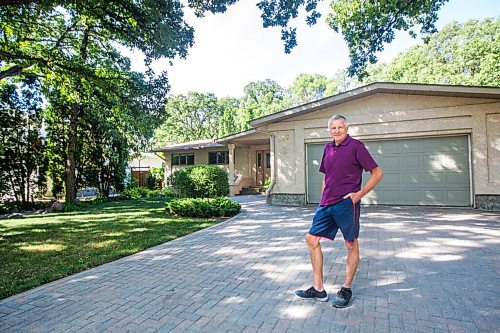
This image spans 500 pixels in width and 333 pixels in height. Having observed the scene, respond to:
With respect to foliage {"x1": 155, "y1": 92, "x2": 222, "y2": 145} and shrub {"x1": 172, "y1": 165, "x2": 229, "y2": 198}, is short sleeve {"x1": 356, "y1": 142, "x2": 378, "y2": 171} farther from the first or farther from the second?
foliage {"x1": 155, "y1": 92, "x2": 222, "y2": 145}

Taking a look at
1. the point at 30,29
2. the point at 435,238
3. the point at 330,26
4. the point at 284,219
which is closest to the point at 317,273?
the point at 435,238

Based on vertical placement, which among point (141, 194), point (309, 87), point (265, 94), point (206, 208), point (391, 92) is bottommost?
point (141, 194)

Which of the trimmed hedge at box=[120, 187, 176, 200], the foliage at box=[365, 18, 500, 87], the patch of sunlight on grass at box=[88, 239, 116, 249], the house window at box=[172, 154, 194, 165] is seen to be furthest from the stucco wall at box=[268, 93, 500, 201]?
the foliage at box=[365, 18, 500, 87]

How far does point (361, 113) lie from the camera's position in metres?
9.69

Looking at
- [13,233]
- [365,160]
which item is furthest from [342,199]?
[13,233]

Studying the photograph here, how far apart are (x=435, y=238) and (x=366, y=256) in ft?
6.57

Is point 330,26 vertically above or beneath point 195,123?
beneath

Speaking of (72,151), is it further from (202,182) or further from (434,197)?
(434,197)

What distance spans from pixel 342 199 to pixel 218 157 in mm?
16990

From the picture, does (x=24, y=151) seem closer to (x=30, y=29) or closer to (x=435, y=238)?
(x=30, y=29)

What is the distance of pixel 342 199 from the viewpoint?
107 inches

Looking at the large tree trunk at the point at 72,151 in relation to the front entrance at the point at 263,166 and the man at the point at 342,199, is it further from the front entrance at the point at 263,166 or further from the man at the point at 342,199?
the man at the point at 342,199

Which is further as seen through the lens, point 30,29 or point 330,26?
point 330,26

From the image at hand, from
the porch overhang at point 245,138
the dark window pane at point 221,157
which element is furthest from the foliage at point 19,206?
the dark window pane at point 221,157
